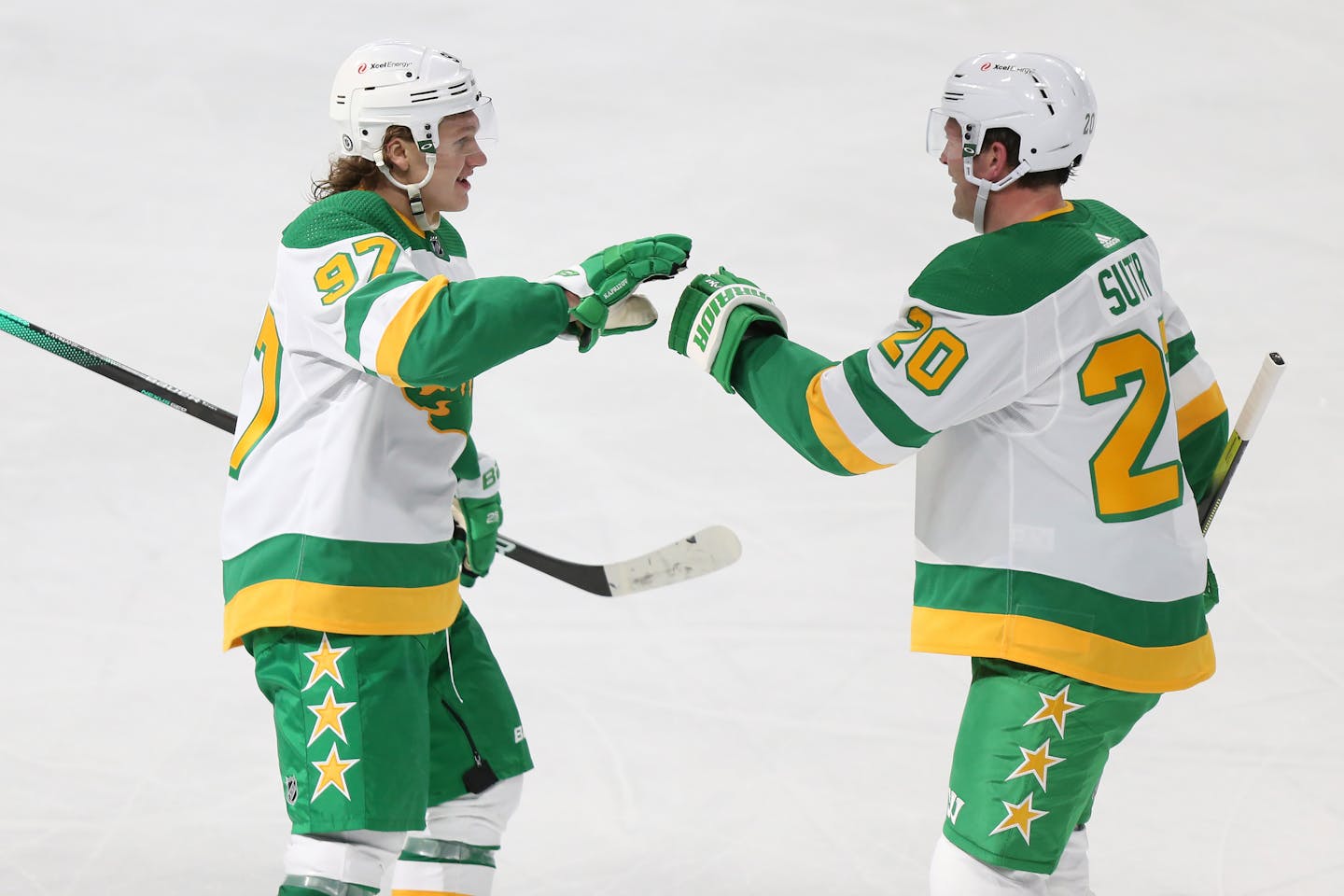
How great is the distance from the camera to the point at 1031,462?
2.33 meters

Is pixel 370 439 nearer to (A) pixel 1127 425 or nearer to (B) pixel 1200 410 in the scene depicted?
(A) pixel 1127 425

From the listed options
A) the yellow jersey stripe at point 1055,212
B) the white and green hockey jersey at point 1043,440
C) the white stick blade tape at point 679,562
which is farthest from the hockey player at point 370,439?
the white stick blade tape at point 679,562

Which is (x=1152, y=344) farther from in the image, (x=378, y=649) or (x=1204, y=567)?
(x=378, y=649)

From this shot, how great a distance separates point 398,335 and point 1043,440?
93 cm

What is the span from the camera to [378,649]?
2387mm

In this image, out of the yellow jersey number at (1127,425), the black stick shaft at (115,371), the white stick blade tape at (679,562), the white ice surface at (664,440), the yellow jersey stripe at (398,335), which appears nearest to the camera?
the yellow jersey stripe at (398,335)

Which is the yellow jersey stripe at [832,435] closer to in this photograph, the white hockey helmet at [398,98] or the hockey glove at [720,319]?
the hockey glove at [720,319]

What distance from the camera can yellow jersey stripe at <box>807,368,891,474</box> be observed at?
2373 mm

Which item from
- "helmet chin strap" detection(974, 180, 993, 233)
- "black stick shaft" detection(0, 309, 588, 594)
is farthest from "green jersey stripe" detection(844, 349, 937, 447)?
"black stick shaft" detection(0, 309, 588, 594)

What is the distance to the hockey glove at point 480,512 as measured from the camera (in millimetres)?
2895

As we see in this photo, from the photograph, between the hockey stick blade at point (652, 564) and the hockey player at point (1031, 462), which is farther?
the hockey stick blade at point (652, 564)

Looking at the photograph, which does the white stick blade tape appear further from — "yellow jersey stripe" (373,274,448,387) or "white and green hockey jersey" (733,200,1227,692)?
"yellow jersey stripe" (373,274,448,387)

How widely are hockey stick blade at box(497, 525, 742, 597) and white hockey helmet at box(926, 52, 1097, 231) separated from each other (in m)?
1.02

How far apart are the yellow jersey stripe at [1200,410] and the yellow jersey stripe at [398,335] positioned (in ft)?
4.07
